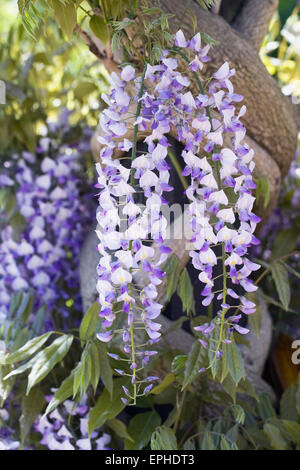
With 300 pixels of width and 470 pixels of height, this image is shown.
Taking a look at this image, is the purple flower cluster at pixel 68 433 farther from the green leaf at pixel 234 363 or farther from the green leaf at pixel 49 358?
the green leaf at pixel 234 363

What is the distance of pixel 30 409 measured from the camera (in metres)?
0.79

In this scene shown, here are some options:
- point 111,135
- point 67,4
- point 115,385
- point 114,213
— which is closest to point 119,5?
point 67,4

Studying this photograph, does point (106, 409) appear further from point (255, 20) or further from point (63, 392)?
point (255, 20)

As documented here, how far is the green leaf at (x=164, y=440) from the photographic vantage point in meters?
0.67

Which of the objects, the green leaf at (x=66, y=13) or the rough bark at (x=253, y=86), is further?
the rough bark at (x=253, y=86)

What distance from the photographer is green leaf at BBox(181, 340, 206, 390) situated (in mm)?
636

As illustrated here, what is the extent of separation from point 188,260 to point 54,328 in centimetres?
31

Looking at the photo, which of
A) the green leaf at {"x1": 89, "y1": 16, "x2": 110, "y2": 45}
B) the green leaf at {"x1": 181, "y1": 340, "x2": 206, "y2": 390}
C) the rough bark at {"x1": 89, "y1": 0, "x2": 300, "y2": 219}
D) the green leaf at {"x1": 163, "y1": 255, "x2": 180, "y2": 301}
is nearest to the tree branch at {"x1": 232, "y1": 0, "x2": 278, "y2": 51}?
the rough bark at {"x1": 89, "y1": 0, "x2": 300, "y2": 219}

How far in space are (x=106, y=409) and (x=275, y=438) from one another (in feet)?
0.81

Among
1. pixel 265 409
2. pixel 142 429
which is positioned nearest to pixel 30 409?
pixel 142 429

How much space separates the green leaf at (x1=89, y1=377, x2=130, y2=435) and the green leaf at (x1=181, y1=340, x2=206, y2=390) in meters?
0.12

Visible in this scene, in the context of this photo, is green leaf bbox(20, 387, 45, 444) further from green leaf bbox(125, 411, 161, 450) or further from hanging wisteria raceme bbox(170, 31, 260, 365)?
hanging wisteria raceme bbox(170, 31, 260, 365)

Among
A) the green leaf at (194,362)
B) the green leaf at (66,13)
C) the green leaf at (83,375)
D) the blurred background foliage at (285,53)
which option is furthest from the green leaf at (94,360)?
the blurred background foliage at (285,53)

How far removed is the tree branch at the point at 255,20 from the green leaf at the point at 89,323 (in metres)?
0.53
